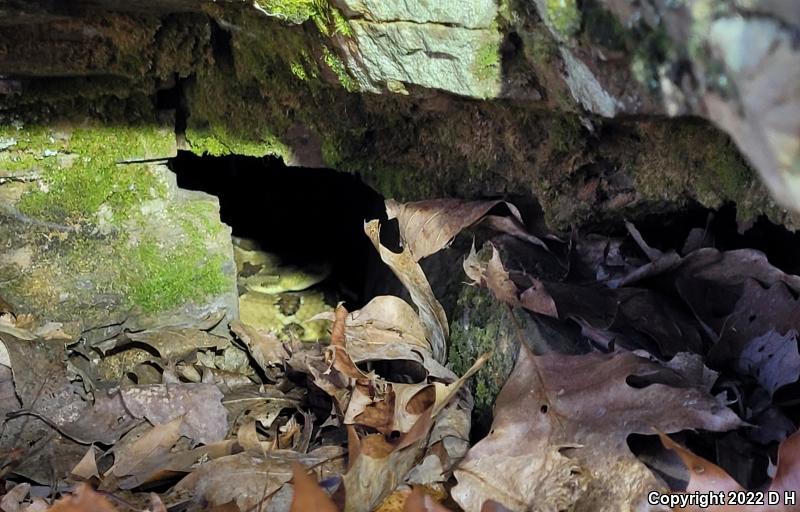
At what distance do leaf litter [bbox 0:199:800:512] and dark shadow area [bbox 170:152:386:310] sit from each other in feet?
2.46

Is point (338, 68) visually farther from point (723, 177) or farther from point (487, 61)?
point (723, 177)

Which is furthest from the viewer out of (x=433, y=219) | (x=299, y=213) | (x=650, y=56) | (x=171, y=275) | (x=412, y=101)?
(x=299, y=213)

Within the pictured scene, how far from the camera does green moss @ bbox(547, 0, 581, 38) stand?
36.6 inches

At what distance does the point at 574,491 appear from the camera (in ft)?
3.50

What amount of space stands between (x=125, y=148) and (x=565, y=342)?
1.07 meters

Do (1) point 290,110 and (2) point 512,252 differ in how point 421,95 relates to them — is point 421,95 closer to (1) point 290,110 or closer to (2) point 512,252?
(2) point 512,252

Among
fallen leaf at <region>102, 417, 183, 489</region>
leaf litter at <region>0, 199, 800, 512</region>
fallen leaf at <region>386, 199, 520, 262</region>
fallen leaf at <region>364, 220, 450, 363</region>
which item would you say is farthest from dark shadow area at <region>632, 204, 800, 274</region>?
fallen leaf at <region>102, 417, 183, 489</region>

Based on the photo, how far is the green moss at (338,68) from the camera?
129 centimetres

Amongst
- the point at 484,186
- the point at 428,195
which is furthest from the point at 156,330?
the point at 484,186

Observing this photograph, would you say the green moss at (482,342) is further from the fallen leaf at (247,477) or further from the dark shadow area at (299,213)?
the dark shadow area at (299,213)

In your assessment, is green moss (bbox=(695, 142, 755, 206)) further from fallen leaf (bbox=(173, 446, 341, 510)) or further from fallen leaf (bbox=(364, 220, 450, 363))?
fallen leaf (bbox=(173, 446, 341, 510))

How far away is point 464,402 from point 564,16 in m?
0.68

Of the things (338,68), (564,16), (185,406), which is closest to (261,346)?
(185,406)

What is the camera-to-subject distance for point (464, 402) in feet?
4.40
